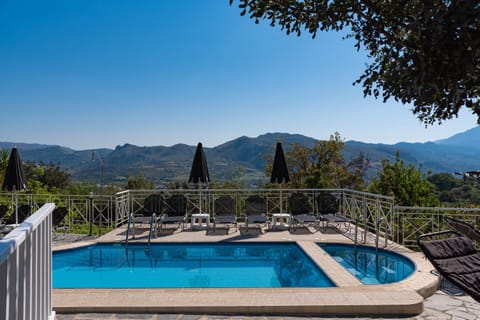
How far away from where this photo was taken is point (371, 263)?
7031 mm

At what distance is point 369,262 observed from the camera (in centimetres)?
710

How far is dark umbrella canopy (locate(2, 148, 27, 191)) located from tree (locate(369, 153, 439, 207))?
35.6 ft

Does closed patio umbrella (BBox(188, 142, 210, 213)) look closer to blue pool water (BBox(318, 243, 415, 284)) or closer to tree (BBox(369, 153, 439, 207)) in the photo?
blue pool water (BBox(318, 243, 415, 284))

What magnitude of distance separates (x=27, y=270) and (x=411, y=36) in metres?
2.71

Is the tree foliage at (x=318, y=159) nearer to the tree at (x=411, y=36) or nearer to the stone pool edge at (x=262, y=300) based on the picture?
the stone pool edge at (x=262, y=300)

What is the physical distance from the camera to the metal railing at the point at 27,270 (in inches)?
74.6

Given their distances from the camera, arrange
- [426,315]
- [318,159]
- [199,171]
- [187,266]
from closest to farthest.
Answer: [426,315]
[187,266]
[199,171]
[318,159]

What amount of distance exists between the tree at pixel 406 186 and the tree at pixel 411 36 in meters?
10.9

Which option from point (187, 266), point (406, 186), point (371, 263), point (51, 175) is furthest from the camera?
point (51, 175)

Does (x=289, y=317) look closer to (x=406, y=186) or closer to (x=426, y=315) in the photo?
(x=426, y=315)

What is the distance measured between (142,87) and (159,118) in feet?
12.9

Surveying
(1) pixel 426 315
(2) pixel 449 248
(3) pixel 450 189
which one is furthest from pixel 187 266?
(3) pixel 450 189

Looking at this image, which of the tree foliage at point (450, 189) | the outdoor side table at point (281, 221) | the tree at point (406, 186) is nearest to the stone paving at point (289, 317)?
the outdoor side table at point (281, 221)

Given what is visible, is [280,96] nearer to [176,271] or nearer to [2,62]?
[2,62]
